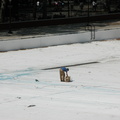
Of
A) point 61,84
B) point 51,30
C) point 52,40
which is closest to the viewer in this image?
point 61,84

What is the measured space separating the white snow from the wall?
0.56 m

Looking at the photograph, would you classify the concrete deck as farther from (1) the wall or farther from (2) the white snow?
(2) the white snow

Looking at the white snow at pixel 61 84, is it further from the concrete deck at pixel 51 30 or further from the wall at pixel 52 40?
the concrete deck at pixel 51 30

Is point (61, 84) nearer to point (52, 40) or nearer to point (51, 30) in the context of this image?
point (52, 40)

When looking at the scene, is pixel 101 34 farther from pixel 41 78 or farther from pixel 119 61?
pixel 41 78

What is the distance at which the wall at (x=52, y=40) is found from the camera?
95.2 feet

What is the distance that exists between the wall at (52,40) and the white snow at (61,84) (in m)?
0.56

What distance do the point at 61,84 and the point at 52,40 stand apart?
1165 centimetres

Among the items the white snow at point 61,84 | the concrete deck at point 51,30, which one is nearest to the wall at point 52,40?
the white snow at point 61,84

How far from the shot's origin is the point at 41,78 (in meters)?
21.1

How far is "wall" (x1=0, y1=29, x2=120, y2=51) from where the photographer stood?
29031mm

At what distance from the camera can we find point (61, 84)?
1955 cm

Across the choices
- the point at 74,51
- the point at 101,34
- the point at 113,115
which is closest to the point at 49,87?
the point at 113,115

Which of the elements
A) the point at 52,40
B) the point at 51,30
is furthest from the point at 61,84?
the point at 51,30
